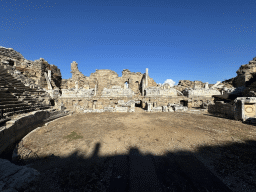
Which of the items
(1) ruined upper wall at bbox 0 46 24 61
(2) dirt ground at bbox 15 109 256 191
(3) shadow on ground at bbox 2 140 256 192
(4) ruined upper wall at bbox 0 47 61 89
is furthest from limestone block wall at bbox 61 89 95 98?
(3) shadow on ground at bbox 2 140 256 192

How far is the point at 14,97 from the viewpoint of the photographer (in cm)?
820

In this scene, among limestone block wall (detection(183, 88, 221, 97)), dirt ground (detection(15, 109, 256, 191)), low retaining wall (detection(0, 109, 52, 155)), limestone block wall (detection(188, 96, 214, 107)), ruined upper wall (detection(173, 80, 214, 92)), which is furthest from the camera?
ruined upper wall (detection(173, 80, 214, 92))

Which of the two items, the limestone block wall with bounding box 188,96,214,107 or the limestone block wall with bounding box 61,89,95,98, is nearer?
the limestone block wall with bounding box 188,96,214,107

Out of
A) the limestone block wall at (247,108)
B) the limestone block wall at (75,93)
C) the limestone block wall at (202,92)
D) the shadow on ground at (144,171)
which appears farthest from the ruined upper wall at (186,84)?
the shadow on ground at (144,171)

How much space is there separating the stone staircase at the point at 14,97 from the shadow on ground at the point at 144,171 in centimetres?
515

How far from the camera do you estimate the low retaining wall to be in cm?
402

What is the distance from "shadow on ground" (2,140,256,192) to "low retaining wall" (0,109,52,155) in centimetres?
174

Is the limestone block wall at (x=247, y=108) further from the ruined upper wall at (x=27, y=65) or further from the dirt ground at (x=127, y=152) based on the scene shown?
the ruined upper wall at (x=27, y=65)

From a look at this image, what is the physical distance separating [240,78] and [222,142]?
25412mm

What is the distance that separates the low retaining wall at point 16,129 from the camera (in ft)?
13.2

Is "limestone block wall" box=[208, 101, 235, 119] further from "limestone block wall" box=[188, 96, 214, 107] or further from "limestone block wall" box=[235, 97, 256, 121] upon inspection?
"limestone block wall" box=[188, 96, 214, 107]

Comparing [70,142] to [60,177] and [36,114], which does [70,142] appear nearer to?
[60,177]

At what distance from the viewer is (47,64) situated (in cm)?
2141

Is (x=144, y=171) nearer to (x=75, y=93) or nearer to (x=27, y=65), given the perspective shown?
(x=75, y=93)
